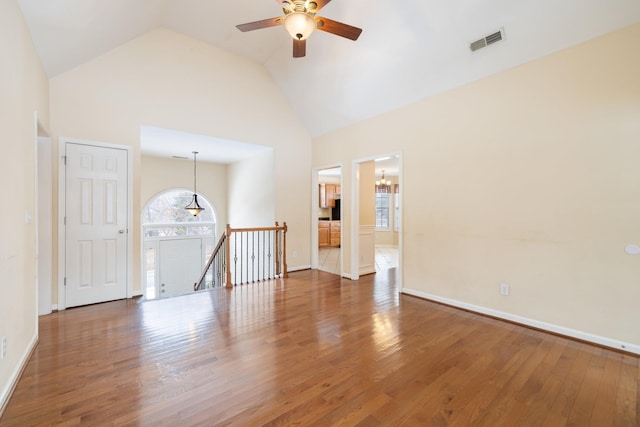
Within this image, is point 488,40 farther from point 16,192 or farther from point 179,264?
point 179,264

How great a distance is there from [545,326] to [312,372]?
2.55 m

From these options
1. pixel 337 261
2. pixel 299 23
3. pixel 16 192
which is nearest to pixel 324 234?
pixel 337 261

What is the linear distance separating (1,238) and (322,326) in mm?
2683

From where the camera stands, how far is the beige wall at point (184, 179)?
23.0 ft

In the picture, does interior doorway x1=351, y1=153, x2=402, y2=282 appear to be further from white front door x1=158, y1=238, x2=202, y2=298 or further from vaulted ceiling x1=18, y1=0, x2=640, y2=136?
white front door x1=158, y1=238, x2=202, y2=298

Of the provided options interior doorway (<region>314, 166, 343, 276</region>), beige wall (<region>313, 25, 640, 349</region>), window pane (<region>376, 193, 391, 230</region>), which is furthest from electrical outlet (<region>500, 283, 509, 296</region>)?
window pane (<region>376, 193, 391, 230</region>)

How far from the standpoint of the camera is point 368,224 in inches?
211

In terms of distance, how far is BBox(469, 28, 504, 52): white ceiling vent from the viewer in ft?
9.37

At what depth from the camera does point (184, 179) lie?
24.5 ft

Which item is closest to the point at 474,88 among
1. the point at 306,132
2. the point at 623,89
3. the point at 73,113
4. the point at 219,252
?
the point at 623,89

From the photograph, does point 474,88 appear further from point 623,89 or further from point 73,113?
point 73,113

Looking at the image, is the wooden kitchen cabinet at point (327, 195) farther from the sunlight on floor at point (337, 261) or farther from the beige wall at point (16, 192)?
the beige wall at point (16, 192)

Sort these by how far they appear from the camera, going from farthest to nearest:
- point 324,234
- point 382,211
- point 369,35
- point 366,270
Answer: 1. point 382,211
2. point 324,234
3. point 366,270
4. point 369,35

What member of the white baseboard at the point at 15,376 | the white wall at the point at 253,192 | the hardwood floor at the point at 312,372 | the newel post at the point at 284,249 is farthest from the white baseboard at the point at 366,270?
the white baseboard at the point at 15,376
